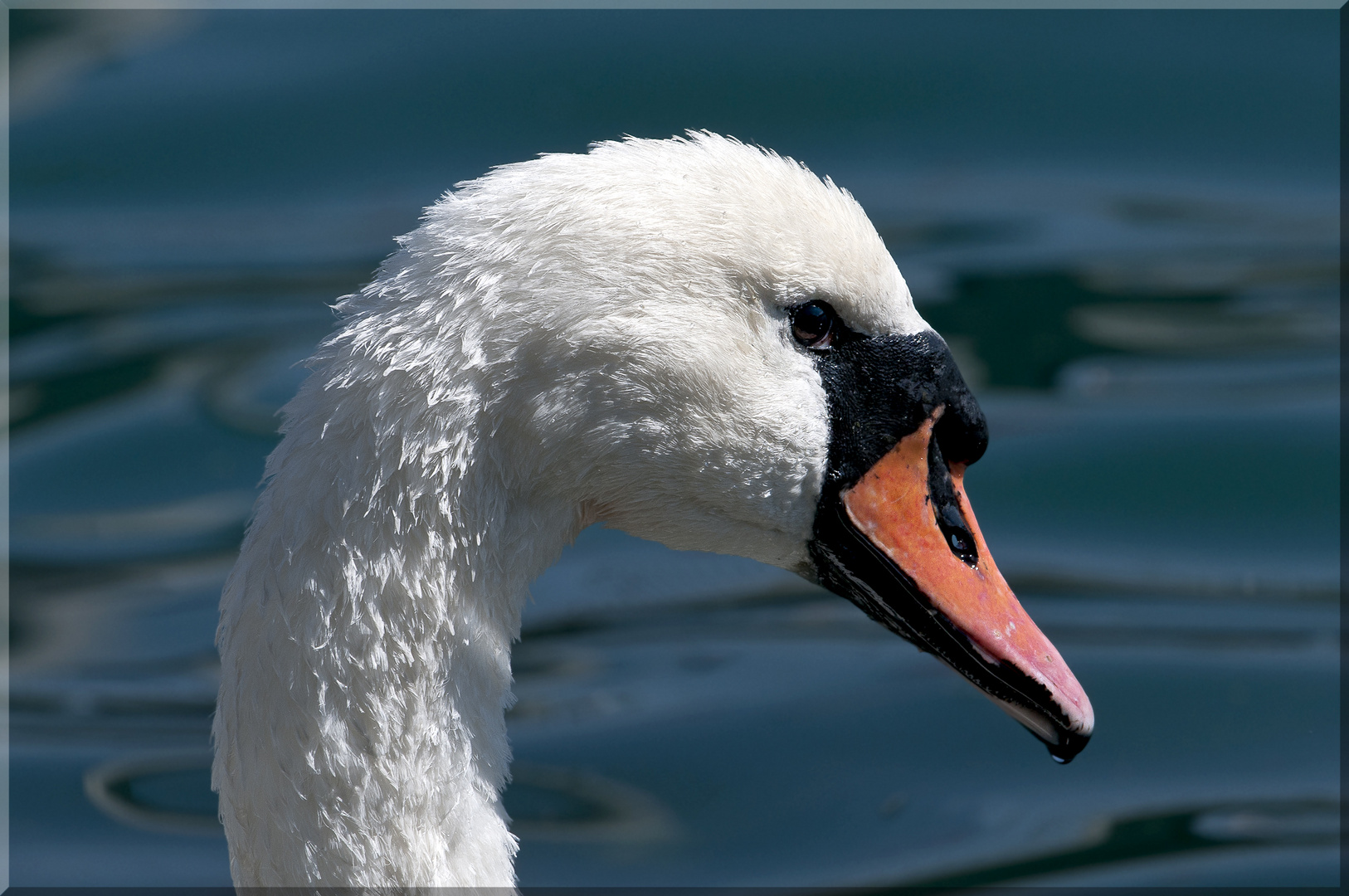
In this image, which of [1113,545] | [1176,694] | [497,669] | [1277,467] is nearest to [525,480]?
[497,669]

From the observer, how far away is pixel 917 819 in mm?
4578

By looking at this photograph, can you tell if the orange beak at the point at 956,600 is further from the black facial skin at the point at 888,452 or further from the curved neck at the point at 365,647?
the curved neck at the point at 365,647

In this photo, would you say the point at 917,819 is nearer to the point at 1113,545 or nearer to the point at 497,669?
the point at 1113,545

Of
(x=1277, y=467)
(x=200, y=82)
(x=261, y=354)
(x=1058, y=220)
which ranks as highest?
(x=200, y=82)

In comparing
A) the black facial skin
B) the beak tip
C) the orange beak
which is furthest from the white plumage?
the beak tip

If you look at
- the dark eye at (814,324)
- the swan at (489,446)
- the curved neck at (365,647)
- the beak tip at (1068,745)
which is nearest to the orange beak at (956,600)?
the beak tip at (1068,745)

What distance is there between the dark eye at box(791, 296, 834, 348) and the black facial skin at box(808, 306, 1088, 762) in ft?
0.03

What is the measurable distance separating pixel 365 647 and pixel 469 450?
0.33 meters

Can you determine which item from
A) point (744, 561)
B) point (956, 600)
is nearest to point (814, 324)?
point (956, 600)

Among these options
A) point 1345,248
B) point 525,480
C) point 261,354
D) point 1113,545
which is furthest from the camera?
point 1345,248

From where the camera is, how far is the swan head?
7.22ft

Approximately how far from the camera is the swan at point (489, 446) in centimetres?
220

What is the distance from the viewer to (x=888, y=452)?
261cm

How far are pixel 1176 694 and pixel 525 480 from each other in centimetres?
344
